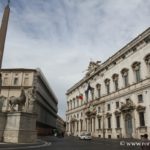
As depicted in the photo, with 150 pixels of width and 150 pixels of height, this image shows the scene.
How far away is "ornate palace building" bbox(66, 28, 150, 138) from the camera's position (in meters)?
34.6

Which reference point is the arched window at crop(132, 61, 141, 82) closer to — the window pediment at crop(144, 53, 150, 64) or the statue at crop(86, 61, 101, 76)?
the window pediment at crop(144, 53, 150, 64)

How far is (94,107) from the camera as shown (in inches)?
2085

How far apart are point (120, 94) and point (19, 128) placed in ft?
82.5

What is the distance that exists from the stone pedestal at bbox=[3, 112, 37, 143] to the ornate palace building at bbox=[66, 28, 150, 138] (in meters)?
18.7

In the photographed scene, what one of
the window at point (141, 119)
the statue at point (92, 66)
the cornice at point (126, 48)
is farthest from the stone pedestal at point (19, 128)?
the statue at point (92, 66)

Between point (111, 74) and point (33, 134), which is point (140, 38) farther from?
point (33, 134)

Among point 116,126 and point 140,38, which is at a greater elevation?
point 140,38

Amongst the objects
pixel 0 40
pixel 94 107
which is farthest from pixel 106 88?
pixel 0 40

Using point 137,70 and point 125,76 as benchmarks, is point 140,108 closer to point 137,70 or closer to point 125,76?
point 137,70

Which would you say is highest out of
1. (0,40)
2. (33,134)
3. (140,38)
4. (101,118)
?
(140,38)

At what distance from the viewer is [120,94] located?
1622 inches

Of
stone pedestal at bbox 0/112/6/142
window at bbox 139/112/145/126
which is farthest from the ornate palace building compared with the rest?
stone pedestal at bbox 0/112/6/142

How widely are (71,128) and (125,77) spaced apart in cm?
3565

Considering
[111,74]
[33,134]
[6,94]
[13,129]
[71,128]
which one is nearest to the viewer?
[13,129]
